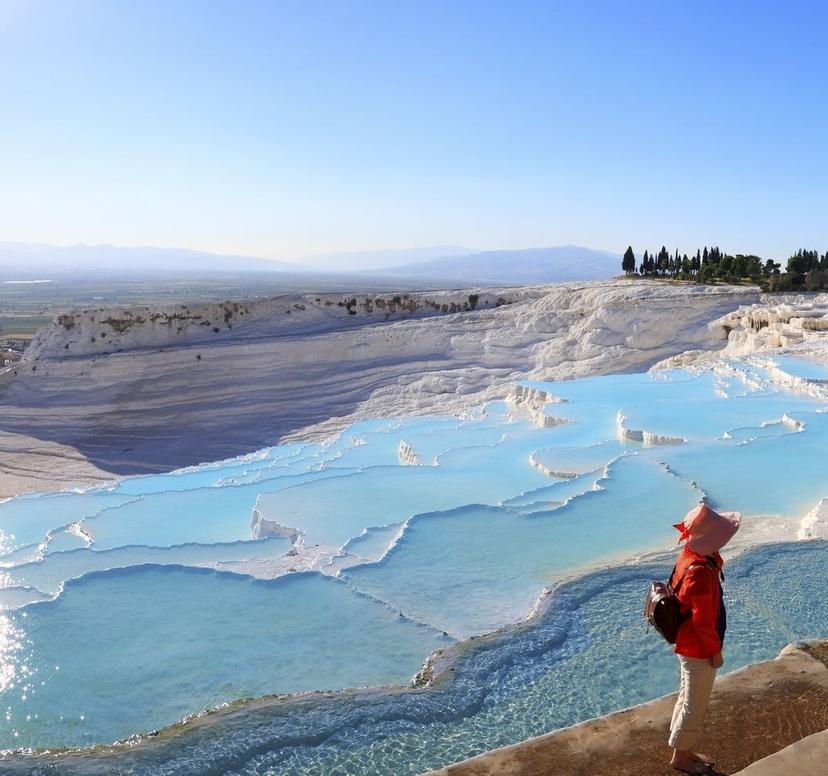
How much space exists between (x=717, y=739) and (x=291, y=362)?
735 inches

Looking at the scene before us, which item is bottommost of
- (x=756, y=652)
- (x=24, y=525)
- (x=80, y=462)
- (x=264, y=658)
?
(x=80, y=462)

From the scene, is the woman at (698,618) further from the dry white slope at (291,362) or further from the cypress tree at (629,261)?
the cypress tree at (629,261)

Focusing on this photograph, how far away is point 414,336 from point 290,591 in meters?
16.6

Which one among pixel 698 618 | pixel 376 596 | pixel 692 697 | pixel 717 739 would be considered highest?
pixel 698 618

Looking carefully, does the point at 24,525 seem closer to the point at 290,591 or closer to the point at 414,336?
the point at 290,591

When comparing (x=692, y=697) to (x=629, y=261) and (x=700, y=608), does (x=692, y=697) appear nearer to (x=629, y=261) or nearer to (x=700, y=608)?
(x=700, y=608)

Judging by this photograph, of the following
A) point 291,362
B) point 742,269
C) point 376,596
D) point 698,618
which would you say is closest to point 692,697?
point 698,618

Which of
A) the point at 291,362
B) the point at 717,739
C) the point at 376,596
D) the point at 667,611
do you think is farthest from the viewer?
the point at 291,362

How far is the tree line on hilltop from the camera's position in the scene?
23.3 metres

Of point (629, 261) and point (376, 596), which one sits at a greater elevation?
point (629, 261)

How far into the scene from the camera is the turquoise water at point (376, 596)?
137 inches

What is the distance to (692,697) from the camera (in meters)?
2.54

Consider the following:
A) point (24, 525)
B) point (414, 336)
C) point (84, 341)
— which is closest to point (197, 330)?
point (84, 341)

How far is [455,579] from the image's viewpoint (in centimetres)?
522
